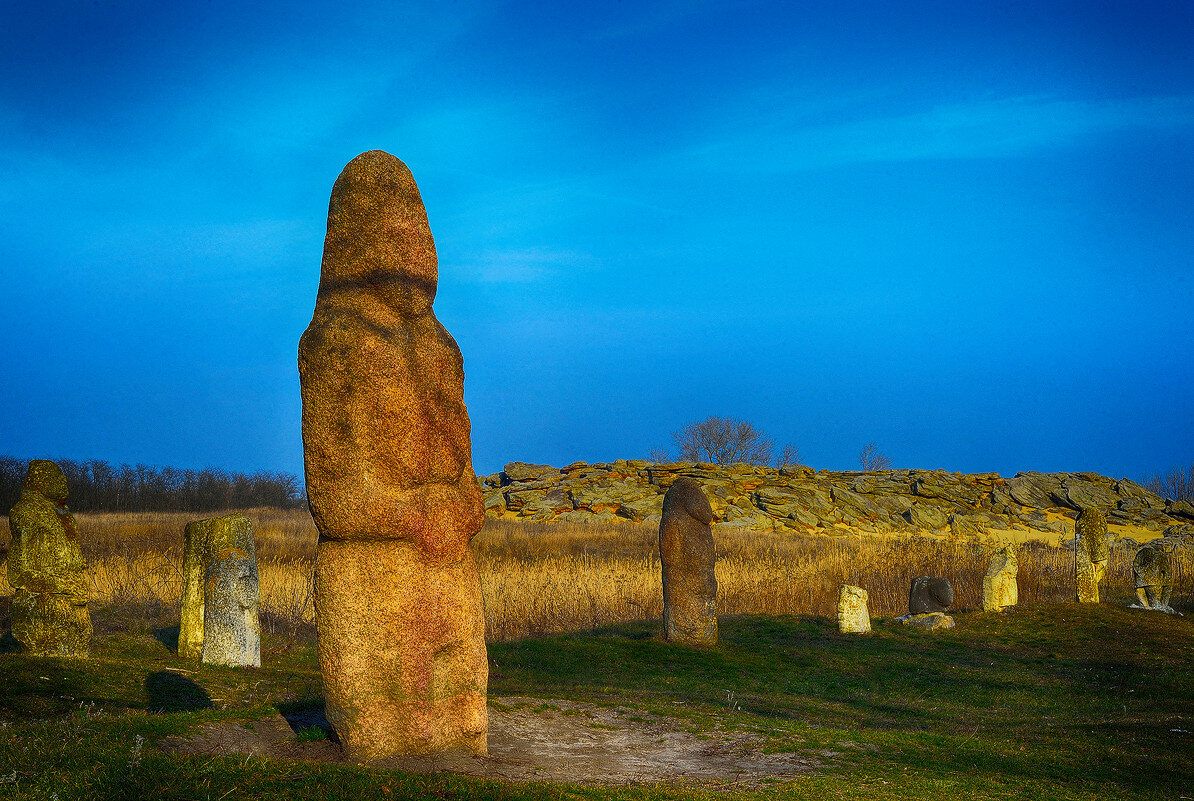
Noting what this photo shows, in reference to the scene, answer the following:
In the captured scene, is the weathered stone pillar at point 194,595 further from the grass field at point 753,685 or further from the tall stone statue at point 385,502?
the tall stone statue at point 385,502

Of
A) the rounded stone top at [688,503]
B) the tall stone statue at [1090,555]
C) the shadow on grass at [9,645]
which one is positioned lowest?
the shadow on grass at [9,645]

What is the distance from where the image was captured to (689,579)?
1580 centimetres

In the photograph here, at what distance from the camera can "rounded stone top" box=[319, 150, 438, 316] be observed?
7.32 metres

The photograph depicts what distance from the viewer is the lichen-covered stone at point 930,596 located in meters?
20.3

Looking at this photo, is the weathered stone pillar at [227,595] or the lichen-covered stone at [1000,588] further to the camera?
the lichen-covered stone at [1000,588]

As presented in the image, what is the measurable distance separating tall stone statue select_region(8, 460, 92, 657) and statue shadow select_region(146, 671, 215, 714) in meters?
1.59

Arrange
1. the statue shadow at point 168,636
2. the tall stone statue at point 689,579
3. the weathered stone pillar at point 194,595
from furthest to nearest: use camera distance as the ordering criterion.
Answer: the tall stone statue at point 689,579 < the statue shadow at point 168,636 < the weathered stone pillar at point 194,595

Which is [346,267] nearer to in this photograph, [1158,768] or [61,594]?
[61,594]

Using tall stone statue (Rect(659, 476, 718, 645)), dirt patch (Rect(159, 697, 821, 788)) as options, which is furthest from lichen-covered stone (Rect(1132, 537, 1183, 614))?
dirt patch (Rect(159, 697, 821, 788))

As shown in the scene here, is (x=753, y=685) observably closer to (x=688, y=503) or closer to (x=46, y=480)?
(x=688, y=503)

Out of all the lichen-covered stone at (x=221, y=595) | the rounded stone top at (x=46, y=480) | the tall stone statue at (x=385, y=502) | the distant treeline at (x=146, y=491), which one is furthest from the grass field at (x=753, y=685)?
the distant treeline at (x=146, y=491)

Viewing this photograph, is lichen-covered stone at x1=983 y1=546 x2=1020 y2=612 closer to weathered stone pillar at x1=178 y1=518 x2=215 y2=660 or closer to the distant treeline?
weathered stone pillar at x1=178 y1=518 x2=215 y2=660

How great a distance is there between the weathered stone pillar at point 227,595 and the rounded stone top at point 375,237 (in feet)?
21.1

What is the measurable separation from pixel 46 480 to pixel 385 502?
746 centimetres
